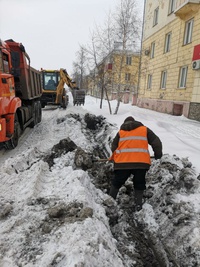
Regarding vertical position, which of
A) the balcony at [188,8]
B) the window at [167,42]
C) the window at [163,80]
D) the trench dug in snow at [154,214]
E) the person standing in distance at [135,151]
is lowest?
the trench dug in snow at [154,214]

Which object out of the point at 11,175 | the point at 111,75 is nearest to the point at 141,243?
the point at 11,175

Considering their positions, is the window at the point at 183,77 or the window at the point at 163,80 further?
the window at the point at 163,80

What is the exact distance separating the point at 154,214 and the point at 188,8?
42.0ft

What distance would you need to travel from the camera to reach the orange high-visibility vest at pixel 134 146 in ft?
12.2

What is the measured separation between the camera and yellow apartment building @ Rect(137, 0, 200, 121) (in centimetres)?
1239

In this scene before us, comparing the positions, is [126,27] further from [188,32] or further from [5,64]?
[5,64]

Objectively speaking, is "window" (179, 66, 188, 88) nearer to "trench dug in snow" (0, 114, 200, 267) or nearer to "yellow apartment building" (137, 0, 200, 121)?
"yellow apartment building" (137, 0, 200, 121)

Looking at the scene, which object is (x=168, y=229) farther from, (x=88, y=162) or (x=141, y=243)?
(x=88, y=162)

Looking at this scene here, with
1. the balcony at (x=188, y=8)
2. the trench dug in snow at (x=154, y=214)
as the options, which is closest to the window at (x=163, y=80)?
the balcony at (x=188, y=8)

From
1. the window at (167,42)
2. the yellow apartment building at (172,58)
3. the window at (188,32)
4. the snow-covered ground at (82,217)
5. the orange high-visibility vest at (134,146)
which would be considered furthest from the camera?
the window at (167,42)

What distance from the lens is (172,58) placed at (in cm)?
1514

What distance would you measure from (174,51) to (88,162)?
1260cm

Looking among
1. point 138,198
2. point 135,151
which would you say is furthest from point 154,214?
point 135,151

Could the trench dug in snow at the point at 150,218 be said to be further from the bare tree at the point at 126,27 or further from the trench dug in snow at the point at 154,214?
the bare tree at the point at 126,27
